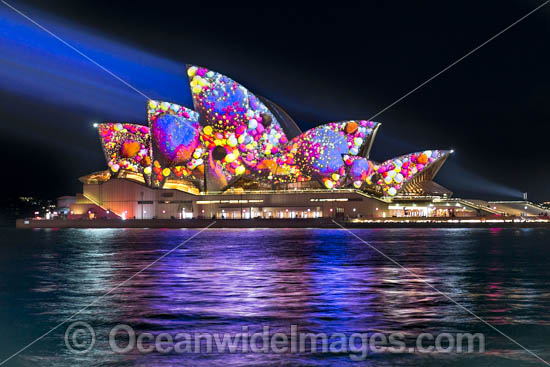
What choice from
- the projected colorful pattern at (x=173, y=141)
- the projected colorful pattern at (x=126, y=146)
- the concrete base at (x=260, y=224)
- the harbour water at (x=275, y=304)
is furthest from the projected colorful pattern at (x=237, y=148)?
the harbour water at (x=275, y=304)

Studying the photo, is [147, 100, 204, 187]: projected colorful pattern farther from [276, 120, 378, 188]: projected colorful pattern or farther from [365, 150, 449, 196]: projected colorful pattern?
[365, 150, 449, 196]: projected colorful pattern

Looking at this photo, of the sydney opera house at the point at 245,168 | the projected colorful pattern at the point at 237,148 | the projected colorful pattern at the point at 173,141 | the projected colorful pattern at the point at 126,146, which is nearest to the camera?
the projected colorful pattern at the point at 237,148

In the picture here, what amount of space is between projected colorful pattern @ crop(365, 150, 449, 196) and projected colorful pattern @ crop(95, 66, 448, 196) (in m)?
0.12

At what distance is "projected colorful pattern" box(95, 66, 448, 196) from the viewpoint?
233 feet

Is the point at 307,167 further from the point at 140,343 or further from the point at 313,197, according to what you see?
the point at 140,343

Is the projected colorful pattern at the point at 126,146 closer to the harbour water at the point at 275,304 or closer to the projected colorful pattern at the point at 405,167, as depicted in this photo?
the projected colorful pattern at the point at 405,167

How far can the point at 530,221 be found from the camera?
7144 centimetres

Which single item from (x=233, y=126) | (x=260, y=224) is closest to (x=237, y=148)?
(x=233, y=126)

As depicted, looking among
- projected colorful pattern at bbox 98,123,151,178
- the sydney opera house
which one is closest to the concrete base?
the sydney opera house

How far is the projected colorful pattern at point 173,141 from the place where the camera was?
72.0 meters

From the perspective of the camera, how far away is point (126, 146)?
76.9 metres

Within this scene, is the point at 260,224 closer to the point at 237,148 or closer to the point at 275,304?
the point at 237,148

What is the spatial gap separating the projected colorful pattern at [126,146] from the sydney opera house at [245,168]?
119 millimetres

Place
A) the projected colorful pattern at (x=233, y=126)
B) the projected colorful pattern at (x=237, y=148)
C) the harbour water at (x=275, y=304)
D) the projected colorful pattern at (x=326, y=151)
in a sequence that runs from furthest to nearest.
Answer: the projected colorful pattern at (x=326, y=151) < the projected colorful pattern at (x=237, y=148) < the projected colorful pattern at (x=233, y=126) < the harbour water at (x=275, y=304)
